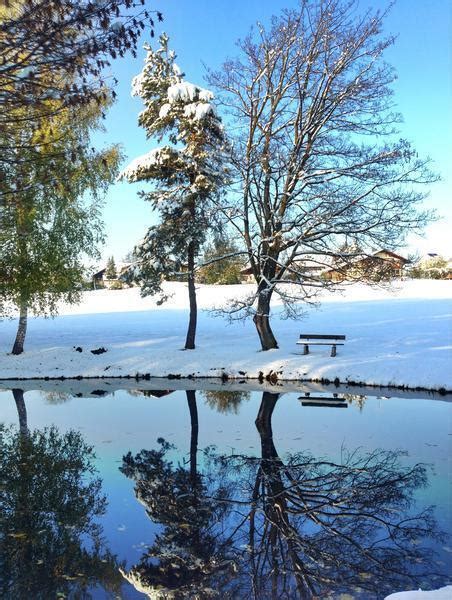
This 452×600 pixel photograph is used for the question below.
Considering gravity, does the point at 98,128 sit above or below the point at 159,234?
above

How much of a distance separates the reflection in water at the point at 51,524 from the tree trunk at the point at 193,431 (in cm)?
157

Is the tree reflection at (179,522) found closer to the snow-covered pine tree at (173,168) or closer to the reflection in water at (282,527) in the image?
the reflection in water at (282,527)

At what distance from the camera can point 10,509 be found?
667cm

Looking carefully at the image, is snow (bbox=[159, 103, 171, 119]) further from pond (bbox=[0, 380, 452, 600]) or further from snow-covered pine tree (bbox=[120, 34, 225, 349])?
pond (bbox=[0, 380, 452, 600])

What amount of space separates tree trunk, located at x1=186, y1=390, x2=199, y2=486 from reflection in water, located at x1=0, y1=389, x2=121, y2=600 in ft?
5.16

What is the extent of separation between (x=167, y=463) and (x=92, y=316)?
29.9m

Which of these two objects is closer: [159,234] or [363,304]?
[159,234]

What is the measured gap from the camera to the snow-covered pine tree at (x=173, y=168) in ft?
60.9

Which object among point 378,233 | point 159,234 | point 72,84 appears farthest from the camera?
point 159,234

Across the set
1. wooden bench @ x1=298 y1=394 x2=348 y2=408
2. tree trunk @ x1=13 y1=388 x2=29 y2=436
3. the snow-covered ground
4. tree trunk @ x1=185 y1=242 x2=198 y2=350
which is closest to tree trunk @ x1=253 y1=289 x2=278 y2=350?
the snow-covered ground

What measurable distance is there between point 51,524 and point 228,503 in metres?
2.41

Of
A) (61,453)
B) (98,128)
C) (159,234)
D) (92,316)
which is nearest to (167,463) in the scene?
(61,453)

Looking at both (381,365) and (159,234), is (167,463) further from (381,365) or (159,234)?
(159,234)

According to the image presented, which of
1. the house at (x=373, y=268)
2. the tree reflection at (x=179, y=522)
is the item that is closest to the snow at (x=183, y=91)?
the house at (x=373, y=268)
